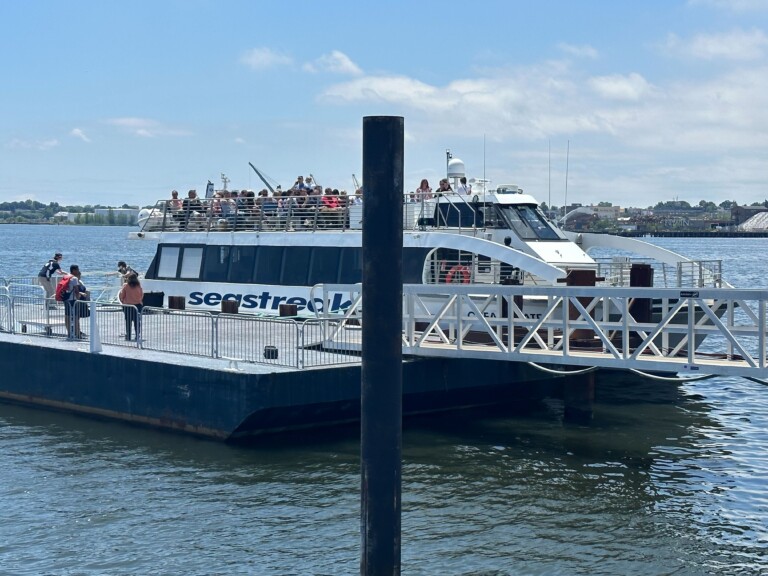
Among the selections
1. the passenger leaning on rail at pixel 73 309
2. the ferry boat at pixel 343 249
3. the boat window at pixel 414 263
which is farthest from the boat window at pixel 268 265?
the passenger leaning on rail at pixel 73 309

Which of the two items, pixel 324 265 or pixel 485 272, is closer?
pixel 485 272

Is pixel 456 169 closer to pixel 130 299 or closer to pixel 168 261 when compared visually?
pixel 168 261

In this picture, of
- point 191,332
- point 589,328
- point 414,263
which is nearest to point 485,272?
point 414,263

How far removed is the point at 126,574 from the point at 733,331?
30.7ft

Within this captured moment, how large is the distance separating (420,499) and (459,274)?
321 inches

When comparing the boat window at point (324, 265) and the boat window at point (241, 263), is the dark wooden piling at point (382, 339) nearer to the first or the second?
the boat window at point (324, 265)

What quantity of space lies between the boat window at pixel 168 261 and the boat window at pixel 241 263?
185cm

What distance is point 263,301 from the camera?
2559 centimetres

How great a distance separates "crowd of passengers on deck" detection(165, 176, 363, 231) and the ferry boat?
4 centimetres

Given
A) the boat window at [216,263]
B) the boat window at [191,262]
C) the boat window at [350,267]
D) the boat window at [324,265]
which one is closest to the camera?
the boat window at [350,267]

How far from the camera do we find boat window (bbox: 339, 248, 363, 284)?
948 inches

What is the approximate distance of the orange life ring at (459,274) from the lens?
22469 mm

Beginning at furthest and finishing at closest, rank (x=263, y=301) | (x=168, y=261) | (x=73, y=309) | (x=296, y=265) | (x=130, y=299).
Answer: (x=168, y=261), (x=263, y=301), (x=296, y=265), (x=73, y=309), (x=130, y=299)

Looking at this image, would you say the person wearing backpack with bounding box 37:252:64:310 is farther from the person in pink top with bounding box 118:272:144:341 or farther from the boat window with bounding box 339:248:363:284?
the boat window with bounding box 339:248:363:284
